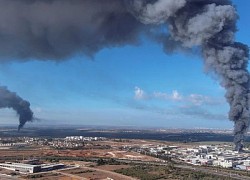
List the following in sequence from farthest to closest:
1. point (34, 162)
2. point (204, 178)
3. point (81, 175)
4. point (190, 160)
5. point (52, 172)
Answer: point (190, 160)
point (34, 162)
point (52, 172)
point (81, 175)
point (204, 178)

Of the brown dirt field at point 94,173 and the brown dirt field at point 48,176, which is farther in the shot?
the brown dirt field at point 94,173

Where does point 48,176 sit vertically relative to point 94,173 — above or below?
below

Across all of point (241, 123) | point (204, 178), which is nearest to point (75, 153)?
point (204, 178)

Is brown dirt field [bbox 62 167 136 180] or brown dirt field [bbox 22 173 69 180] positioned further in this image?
brown dirt field [bbox 62 167 136 180]

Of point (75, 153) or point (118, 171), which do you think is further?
point (75, 153)

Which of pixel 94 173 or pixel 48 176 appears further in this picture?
pixel 94 173

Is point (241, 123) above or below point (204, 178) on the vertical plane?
above

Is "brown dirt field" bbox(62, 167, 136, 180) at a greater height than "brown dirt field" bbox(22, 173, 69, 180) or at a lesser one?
greater

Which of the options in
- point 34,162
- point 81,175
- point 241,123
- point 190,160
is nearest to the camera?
point 241,123

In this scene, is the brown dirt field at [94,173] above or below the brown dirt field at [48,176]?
above

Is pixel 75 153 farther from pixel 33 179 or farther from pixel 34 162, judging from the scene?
pixel 33 179
